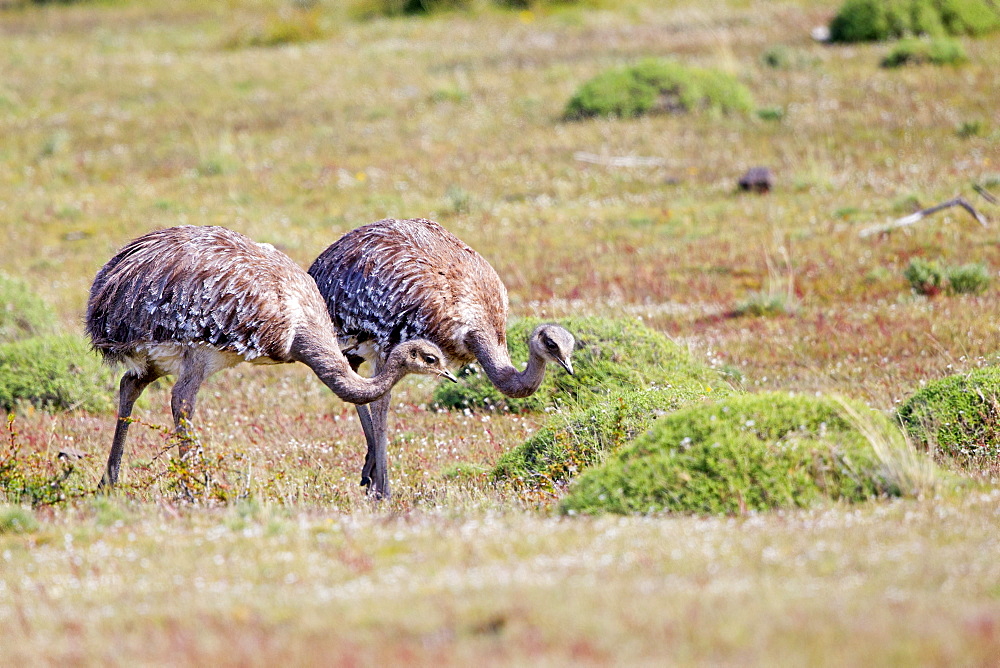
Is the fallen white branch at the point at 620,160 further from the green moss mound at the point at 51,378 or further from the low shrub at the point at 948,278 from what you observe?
the green moss mound at the point at 51,378

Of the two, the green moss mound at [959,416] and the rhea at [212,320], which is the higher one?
the rhea at [212,320]

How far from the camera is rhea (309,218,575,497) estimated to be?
31.8ft

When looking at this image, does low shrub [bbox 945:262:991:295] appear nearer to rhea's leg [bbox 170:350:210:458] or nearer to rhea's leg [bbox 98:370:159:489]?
rhea's leg [bbox 170:350:210:458]

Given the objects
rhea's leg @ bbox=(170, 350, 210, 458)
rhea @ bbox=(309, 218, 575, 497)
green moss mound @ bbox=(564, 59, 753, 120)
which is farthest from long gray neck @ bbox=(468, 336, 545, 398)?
green moss mound @ bbox=(564, 59, 753, 120)

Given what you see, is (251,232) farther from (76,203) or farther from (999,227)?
(999,227)

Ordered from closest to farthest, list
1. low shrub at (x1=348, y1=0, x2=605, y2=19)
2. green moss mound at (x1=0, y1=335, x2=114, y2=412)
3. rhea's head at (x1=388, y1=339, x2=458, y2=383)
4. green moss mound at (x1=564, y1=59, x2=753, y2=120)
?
1. rhea's head at (x1=388, y1=339, x2=458, y2=383)
2. green moss mound at (x1=0, y1=335, x2=114, y2=412)
3. green moss mound at (x1=564, y1=59, x2=753, y2=120)
4. low shrub at (x1=348, y1=0, x2=605, y2=19)

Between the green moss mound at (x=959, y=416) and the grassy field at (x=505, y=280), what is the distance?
908 mm

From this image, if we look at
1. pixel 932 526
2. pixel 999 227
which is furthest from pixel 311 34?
pixel 932 526

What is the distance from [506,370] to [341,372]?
1310 millimetres

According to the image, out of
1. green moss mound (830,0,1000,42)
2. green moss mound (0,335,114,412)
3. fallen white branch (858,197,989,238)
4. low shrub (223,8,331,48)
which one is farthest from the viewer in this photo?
low shrub (223,8,331,48)

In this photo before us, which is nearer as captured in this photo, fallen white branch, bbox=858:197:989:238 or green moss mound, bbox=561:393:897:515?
green moss mound, bbox=561:393:897:515

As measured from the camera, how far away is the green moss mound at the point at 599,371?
37.4ft

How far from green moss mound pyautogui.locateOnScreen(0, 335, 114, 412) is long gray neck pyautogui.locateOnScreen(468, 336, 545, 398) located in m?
5.16

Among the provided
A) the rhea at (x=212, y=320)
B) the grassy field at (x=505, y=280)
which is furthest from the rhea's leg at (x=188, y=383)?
the grassy field at (x=505, y=280)
